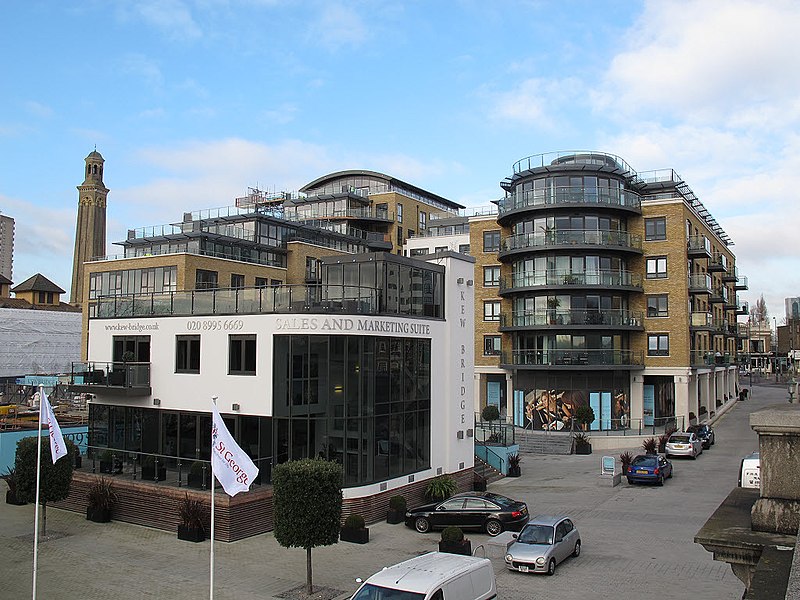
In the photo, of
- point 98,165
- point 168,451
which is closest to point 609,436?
point 168,451

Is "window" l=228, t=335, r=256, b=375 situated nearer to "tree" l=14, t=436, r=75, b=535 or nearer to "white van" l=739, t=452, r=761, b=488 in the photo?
"tree" l=14, t=436, r=75, b=535

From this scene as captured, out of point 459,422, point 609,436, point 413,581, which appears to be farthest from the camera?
point 609,436

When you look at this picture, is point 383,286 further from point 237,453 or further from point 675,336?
point 675,336

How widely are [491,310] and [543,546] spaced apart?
122 feet

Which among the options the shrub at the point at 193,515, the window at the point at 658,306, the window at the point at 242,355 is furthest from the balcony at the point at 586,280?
the shrub at the point at 193,515

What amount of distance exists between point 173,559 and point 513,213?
1482 inches

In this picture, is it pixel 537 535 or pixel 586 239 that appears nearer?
pixel 537 535

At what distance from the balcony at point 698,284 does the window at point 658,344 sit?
4.86m

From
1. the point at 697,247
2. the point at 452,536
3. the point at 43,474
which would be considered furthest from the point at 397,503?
the point at 697,247

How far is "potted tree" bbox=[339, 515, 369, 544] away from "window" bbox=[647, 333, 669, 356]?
3439 centimetres

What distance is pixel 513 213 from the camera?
5250 cm

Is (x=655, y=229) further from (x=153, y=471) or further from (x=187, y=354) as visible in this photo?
(x=153, y=471)

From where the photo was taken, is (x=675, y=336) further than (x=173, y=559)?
Yes

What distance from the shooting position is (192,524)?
22578 millimetres
